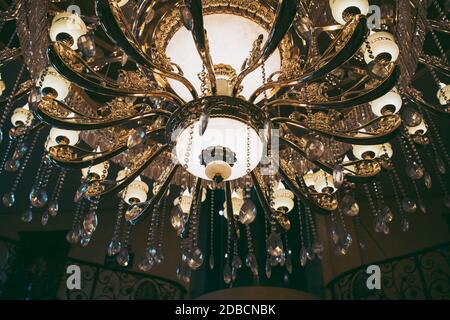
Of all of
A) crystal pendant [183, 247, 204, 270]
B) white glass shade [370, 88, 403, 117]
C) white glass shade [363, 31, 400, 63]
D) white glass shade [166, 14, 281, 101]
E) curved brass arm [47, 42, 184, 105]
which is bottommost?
crystal pendant [183, 247, 204, 270]

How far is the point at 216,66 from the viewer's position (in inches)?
92.6

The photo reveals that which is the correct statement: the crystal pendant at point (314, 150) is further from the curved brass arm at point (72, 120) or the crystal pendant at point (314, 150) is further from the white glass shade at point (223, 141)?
the curved brass arm at point (72, 120)

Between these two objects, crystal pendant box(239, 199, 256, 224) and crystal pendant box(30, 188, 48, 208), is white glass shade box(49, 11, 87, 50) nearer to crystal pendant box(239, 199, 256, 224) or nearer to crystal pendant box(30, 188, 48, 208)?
crystal pendant box(30, 188, 48, 208)

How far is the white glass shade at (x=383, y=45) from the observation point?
218 cm

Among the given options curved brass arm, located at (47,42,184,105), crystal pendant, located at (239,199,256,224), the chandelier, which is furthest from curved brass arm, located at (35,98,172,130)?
crystal pendant, located at (239,199,256,224)

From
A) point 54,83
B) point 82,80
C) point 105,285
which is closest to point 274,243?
point 82,80

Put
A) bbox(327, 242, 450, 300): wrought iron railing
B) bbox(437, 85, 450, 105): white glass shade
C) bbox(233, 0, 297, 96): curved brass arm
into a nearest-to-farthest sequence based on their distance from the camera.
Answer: bbox(233, 0, 297, 96): curved brass arm
bbox(437, 85, 450, 105): white glass shade
bbox(327, 242, 450, 300): wrought iron railing

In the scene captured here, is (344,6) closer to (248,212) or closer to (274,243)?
(248,212)

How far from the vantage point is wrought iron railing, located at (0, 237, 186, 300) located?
616cm

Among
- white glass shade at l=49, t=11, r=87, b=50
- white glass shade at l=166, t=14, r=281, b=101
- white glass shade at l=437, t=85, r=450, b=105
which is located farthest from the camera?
white glass shade at l=437, t=85, r=450, b=105

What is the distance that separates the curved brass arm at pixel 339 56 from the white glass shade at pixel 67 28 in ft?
2.90

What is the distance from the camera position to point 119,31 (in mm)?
1854

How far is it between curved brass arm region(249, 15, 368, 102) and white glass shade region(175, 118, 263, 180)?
0.23 m

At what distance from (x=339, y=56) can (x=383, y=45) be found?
0.38m
